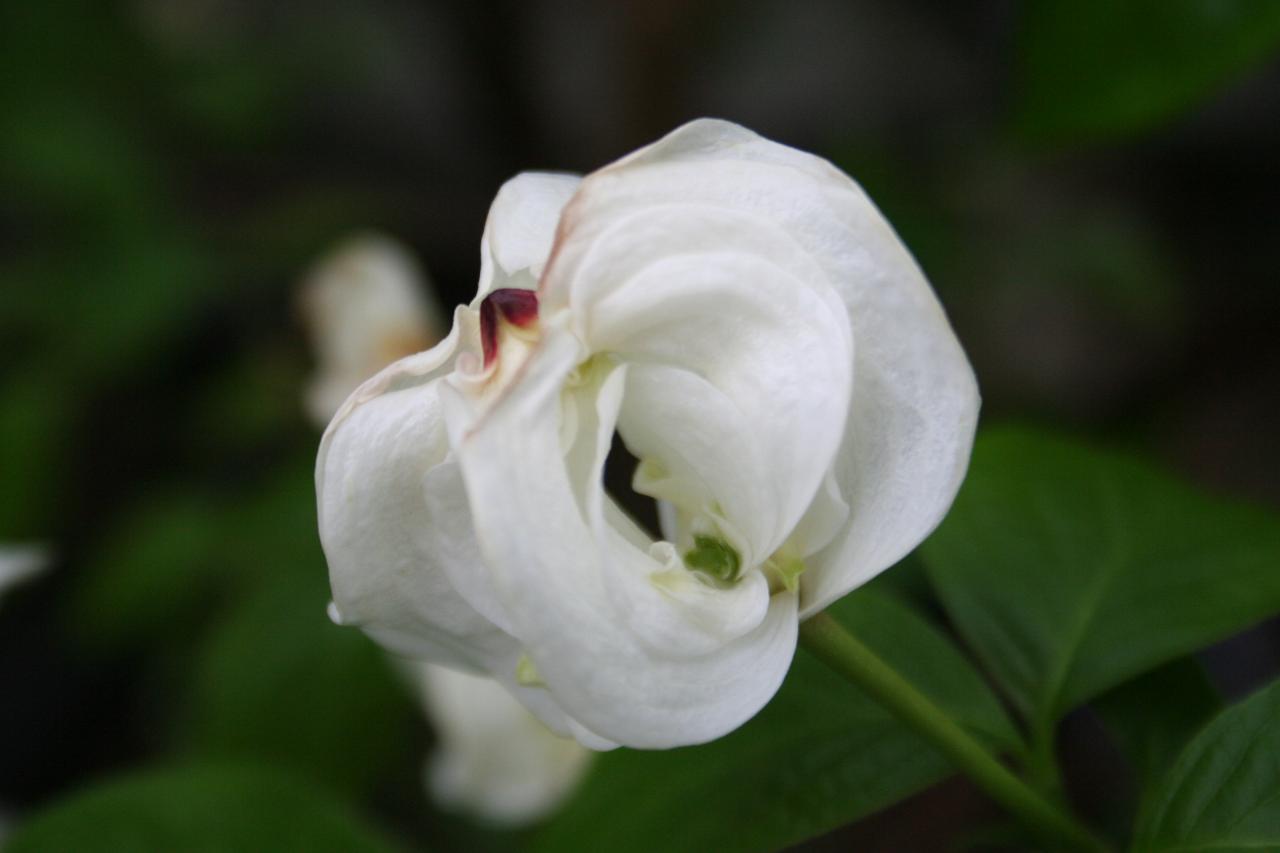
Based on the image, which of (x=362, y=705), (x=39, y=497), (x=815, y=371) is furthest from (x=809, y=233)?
(x=39, y=497)

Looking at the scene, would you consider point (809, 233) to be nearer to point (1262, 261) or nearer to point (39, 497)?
point (39, 497)

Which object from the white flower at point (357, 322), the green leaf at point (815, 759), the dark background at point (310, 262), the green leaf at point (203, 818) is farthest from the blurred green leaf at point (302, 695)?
the green leaf at point (815, 759)

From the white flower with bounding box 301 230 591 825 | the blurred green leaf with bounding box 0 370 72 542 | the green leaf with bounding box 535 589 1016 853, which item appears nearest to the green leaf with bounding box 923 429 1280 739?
the green leaf with bounding box 535 589 1016 853

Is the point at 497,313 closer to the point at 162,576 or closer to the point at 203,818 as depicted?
the point at 203,818

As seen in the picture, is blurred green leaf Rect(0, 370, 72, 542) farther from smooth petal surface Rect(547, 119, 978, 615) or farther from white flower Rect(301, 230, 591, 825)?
smooth petal surface Rect(547, 119, 978, 615)

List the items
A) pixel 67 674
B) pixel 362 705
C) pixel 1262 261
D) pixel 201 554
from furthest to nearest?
pixel 1262 261
pixel 67 674
pixel 201 554
pixel 362 705

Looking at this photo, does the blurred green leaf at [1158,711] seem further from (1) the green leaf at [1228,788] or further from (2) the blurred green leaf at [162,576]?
(2) the blurred green leaf at [162,576]
